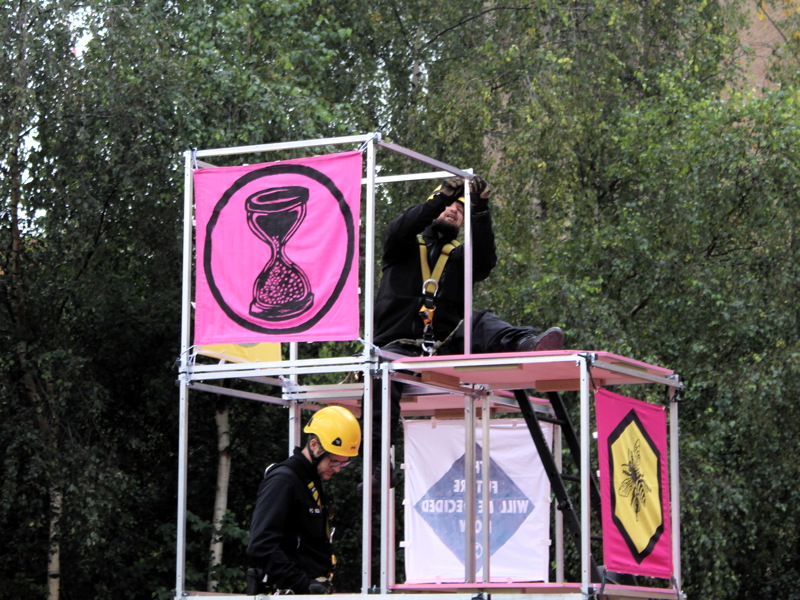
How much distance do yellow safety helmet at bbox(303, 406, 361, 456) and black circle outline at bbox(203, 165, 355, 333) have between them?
0.60 metres

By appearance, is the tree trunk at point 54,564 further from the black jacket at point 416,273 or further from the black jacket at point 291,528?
the black jacket at point 291,528

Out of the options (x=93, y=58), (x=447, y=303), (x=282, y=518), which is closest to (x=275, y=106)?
(x=93, y=58)

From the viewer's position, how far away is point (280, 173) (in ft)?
27.9

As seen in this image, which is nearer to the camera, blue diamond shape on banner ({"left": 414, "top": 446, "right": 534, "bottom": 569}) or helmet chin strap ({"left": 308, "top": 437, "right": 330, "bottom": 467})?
helmet chin strap ({"left": 308, "top": 437, "right": 330, "bottom": 467})

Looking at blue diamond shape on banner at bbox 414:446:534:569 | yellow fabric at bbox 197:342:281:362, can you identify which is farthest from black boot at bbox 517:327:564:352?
blue diamond shape on banner at bbox 414:446:534:569

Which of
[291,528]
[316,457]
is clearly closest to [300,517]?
Result: [291,528]

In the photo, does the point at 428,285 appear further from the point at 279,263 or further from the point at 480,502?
the point at 480,502

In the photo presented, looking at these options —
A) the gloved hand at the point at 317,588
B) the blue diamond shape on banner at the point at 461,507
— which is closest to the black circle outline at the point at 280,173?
the gloved hand at the point at 317,588

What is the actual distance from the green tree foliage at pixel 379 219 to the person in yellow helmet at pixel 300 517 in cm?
913

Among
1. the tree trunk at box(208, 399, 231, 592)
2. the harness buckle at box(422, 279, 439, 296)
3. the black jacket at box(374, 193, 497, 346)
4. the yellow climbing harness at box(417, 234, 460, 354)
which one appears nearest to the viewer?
the black jacket at box(374, 193, 497, 346)

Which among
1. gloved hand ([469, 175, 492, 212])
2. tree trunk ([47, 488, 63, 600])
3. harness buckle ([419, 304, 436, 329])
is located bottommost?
tree trunk ([47, 488, 63, 600])

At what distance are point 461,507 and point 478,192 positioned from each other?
3.01m

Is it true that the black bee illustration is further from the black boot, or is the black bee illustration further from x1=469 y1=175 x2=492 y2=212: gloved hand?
x1=469 y1=175 x2=492 y2=212: gloved hand

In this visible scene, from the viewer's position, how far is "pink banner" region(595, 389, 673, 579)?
26.4 feet
